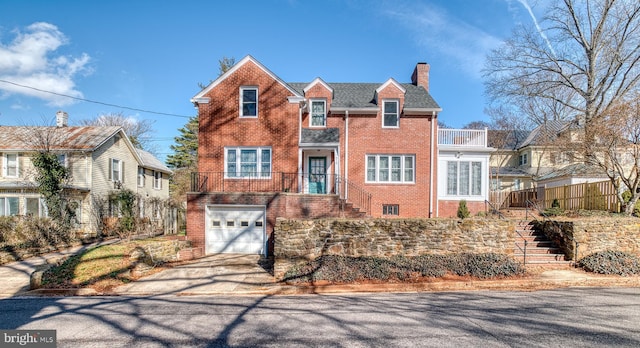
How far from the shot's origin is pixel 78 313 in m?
7.56

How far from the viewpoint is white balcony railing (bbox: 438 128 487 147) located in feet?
59.1

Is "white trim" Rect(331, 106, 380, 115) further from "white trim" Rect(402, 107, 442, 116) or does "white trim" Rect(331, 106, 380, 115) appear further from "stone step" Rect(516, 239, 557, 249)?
"stone step" Rect(516, 239, 557, 249)

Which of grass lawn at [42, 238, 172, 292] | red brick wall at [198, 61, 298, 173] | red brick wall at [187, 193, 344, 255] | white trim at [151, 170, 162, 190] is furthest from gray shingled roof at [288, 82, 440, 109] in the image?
white trim at [151, 170, 162, 190]

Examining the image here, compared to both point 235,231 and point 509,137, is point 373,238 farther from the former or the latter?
point 509,137

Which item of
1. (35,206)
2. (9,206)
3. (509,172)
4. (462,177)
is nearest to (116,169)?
(35,206)

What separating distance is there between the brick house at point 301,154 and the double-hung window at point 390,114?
55 millimetres

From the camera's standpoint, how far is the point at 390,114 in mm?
17828

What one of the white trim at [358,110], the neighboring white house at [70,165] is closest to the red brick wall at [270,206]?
the white trim at [358,110]

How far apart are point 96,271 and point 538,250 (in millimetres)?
15465

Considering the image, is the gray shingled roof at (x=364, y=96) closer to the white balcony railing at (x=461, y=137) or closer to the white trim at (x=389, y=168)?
the white balcony railing at (x=461, y=137)

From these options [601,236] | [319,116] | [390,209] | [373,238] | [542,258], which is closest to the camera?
[373,238]

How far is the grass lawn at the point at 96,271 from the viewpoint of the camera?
32.9 feet

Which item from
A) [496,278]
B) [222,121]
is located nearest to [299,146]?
[222,121]

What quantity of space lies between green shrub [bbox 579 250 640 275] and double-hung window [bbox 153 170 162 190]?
2984 centimetres
